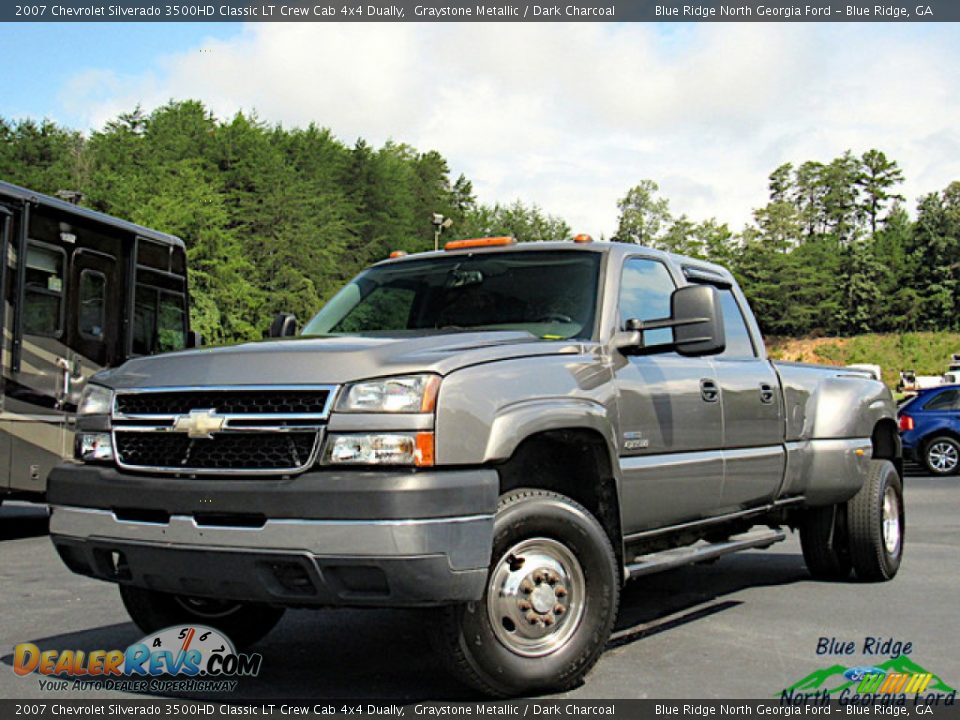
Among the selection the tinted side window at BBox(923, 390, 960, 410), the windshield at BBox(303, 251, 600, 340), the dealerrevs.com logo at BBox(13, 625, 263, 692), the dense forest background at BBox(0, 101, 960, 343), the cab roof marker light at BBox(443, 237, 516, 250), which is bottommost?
the dealerrevs.com logo at BBox(13, 625, 263, 692)

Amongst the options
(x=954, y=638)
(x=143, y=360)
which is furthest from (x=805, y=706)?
(x=143, y=360)

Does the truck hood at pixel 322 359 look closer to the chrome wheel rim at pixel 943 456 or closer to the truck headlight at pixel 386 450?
the truck headlight at pixel 386 450

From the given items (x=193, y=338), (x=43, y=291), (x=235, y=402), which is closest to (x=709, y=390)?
(x=235, y=402)

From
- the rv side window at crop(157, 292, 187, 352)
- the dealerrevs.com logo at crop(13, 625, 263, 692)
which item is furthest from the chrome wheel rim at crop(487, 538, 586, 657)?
the rv side window at crop(157, 292, 187, 352)

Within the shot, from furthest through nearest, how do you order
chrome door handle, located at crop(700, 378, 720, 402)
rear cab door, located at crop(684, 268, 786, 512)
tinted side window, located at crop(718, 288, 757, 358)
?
tinted side window, located at crop(718, 288, 757, 358)
rear cab door, located at crop(684, 268, 786, 512)
chrome door handle, located at crop(700, 378, 720, 402)

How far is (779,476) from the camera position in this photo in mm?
6711

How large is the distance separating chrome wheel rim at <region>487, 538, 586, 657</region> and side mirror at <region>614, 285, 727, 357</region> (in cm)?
121

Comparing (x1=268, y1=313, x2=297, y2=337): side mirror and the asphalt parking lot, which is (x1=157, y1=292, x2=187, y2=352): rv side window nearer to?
the asphalt parking lot

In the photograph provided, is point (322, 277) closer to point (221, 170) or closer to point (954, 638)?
point (221, 170)

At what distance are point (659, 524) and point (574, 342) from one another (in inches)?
42.9

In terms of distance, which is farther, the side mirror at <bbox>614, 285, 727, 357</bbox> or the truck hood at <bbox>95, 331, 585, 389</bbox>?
the side mirror at <bbox>614, 285, 727, 357</bbox>

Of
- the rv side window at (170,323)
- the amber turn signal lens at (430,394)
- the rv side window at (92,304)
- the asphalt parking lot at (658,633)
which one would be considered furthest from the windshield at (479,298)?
the rv side window at (170,323)

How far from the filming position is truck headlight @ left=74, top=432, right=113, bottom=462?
476 centimetres

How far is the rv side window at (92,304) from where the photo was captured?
11484 millimetres
